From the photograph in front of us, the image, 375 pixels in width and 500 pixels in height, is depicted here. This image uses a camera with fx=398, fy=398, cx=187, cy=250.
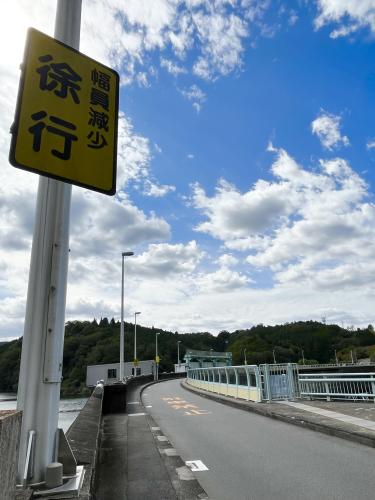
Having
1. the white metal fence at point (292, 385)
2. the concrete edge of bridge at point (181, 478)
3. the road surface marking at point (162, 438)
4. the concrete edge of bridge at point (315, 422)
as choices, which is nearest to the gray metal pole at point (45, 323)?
the concrete edge of bridge at point (181, 478)

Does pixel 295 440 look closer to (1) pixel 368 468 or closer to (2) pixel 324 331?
(1) pixel 368 468

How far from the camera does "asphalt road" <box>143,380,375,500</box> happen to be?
17.9ft

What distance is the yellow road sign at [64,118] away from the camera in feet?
9.80

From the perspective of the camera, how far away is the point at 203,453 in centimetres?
809

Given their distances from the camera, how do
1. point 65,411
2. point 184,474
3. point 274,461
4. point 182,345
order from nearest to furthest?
point 184,474 → point 274,461 → point 65,411 → point 182,345

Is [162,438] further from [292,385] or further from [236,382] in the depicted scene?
[236,382]

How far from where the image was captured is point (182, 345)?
422ft

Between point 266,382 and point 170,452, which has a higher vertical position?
point 266,382

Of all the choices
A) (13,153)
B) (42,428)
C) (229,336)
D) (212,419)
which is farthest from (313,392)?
(229,336)

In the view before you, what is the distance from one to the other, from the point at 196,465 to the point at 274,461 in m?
1.38

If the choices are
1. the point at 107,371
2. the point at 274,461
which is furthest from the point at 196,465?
the point at 107,371

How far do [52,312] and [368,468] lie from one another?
5.76 meters

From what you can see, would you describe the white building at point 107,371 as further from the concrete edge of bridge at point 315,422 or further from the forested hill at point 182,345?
the concrete edge of bridge at point 315,422

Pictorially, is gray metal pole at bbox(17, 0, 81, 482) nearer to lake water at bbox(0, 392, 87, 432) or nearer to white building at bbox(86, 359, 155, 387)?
lake water at bbox(0, 392, 87, 432)
